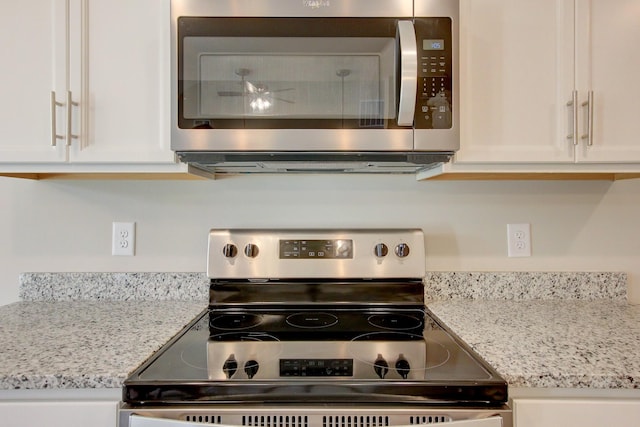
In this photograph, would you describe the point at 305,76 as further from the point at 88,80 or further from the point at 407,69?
the point at 88,80

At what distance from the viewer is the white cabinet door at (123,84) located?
1.11m

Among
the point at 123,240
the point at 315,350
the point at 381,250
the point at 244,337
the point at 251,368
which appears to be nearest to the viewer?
the point at 251,368

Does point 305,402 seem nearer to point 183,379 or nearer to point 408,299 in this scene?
point 183,379

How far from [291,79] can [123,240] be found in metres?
0.84

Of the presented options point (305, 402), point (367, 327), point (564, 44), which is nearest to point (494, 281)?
point (367, 327)

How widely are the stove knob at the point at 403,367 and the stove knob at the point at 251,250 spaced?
595 millimetres

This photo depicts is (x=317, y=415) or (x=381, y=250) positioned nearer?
(x=317, y=415)

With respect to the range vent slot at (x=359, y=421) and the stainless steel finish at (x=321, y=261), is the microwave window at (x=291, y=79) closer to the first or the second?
the stainless steel finish at (x=321, y=261)

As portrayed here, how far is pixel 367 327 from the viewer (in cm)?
115

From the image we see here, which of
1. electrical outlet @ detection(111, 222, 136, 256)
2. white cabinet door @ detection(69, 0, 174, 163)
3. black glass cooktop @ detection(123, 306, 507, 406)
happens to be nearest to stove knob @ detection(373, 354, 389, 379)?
black glass cooktop @ detection(123, 306, 507, 406)

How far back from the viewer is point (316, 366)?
86 centimetres

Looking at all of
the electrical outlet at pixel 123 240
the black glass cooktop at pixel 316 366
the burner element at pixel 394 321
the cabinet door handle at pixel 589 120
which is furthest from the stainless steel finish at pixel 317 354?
the cabinet door handle at pixel 589 120

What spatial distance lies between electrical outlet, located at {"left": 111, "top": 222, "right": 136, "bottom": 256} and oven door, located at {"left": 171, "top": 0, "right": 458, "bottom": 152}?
53 cm

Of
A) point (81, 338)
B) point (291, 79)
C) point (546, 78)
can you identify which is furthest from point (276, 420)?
point (546, 78)
